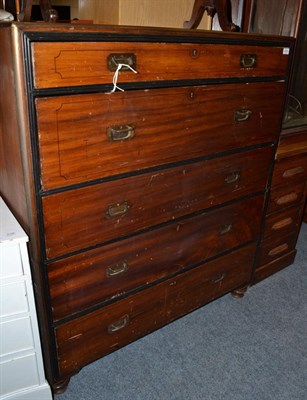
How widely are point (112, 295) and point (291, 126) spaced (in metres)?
1.14

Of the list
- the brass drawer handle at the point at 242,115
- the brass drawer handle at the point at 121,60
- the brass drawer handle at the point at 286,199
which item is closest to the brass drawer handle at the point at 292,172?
the brass drawer handle at the point at 286,199

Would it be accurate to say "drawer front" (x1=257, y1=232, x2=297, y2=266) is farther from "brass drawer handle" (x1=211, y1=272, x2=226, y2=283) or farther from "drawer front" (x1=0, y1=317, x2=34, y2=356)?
"drawer front" (x1=0, y1=317, x2=34, y2=356)

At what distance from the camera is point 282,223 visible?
1.93 m

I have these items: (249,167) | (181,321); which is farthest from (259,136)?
(181,321)

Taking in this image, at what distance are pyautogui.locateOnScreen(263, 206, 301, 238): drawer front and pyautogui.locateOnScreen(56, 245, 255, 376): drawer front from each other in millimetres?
165

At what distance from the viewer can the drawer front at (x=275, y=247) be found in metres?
1.91

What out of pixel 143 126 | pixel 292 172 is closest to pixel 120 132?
pixel 143 126

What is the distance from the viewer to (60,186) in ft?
3.35

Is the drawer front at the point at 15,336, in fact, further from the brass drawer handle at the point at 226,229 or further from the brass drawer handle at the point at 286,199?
the brass drawer handle at the point at 286,199

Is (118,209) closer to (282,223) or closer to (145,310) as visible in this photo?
(145,310)

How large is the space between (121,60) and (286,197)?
4.01 ft

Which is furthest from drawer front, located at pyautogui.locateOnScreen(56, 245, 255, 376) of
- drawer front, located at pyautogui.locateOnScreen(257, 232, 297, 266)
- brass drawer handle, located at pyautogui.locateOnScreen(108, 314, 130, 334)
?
drawer front, located at pyautogui.locateOnScreen(257, 232, 297, 266)

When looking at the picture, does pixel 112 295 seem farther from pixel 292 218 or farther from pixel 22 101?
pixel 292 218

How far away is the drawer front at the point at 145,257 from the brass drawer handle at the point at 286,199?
18cm
